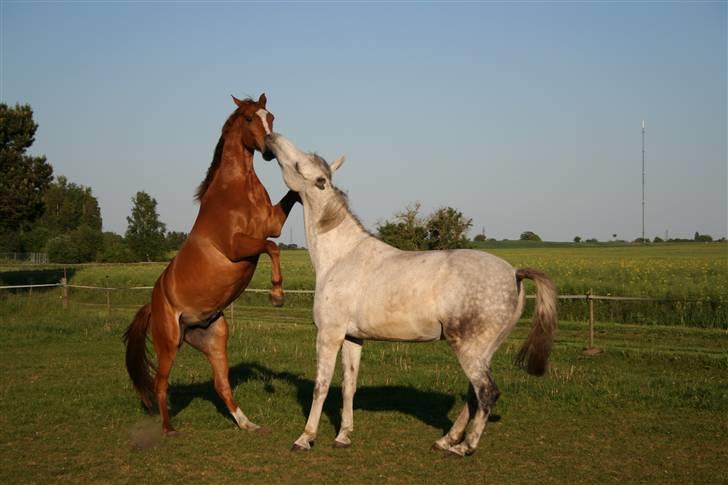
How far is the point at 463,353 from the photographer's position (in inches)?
208

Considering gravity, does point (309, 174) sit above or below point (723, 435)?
above

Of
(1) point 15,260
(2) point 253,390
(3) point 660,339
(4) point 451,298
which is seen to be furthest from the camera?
(1) point 15,260

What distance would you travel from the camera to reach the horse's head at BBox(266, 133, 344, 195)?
19.8ft

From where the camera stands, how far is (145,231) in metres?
62.3

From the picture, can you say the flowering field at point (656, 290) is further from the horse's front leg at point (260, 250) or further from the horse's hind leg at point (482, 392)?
the horse's front leg at point (260, 250)

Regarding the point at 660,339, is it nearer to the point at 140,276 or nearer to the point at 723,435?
the point at 723,435

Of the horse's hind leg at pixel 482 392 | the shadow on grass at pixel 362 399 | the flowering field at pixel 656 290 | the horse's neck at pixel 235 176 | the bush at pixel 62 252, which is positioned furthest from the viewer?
the bush at pixel 62 252

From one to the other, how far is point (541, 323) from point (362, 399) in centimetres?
329

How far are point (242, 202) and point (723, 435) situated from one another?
Answer: 208 inches

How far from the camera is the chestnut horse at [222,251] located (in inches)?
253

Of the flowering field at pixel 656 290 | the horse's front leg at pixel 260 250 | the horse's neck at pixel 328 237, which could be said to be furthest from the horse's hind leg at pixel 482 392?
the flowering field at pixel 656 290

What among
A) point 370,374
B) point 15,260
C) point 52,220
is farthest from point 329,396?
point 52,220

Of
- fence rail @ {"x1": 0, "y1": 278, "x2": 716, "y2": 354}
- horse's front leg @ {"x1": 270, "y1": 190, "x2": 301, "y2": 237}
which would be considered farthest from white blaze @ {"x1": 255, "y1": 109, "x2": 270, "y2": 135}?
fence rail @ {"x1": 0, "y1": 278, "x2": 716, "y2": 354}

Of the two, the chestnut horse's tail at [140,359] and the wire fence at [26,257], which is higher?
the wire fence at [26,257]
